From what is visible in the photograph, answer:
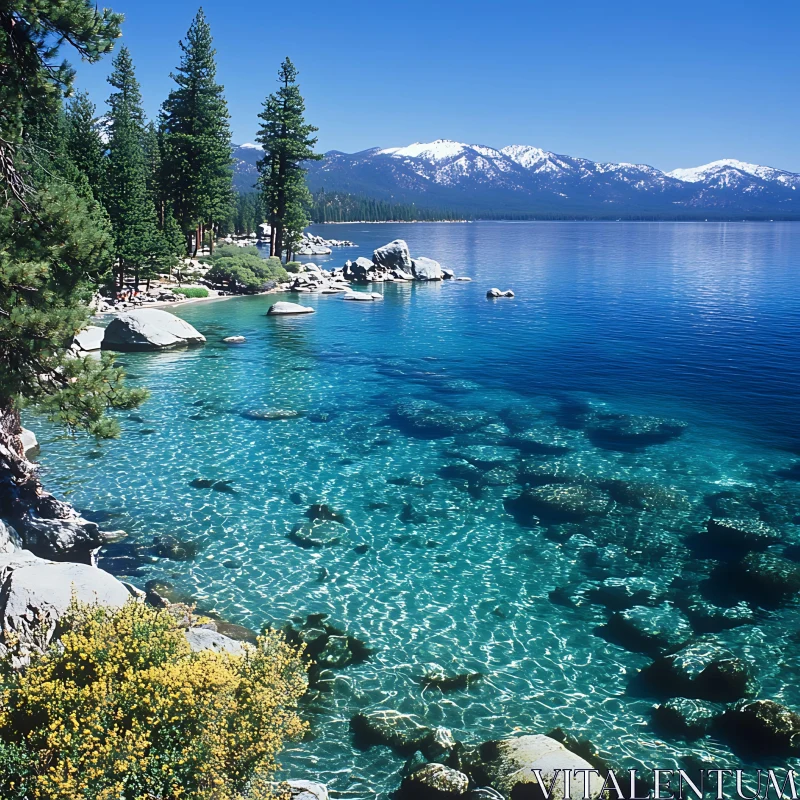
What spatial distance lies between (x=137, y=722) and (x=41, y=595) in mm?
5457

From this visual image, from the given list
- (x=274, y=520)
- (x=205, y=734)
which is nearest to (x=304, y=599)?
(x=274, y=520)

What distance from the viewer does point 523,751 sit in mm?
12172

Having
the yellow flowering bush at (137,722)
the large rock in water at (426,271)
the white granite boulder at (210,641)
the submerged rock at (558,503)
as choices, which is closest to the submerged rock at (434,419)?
the submerged rock at (558,503)

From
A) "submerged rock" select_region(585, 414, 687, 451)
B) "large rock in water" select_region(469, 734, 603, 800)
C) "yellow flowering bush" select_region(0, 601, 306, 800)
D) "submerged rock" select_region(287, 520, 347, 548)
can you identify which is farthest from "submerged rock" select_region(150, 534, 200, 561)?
"submerged rock" select_region(585, 414, 687, 451)

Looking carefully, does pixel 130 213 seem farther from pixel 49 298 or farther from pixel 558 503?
pixel 558 503

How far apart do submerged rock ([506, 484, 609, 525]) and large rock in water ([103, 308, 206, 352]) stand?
106 feet

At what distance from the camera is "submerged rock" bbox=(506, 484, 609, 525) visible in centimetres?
2298

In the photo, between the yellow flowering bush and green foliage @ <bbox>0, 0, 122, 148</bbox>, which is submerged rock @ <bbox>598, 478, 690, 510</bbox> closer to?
the yellow flowering bush

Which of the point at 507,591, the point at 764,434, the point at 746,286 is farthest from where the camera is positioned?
the point at 746,286

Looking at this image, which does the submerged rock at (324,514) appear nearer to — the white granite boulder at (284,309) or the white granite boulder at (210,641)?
the white granite boulder at (210,641)

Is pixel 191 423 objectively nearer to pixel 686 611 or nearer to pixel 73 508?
pixel 73 508

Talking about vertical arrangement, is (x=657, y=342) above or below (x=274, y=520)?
above

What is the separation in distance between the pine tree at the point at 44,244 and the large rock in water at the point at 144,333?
97.1 ft

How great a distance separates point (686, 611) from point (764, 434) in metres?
18.0
